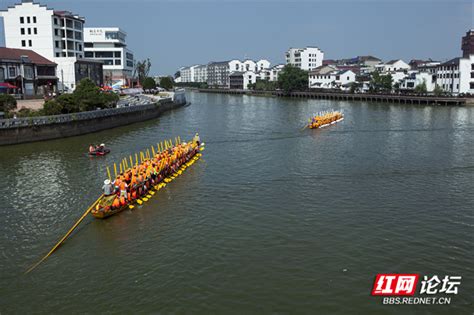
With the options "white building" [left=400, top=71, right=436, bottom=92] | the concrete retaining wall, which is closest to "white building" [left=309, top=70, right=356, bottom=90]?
"white building" [left=400, top=71, right=436, bottom=92]

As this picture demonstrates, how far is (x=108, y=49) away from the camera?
352 feet

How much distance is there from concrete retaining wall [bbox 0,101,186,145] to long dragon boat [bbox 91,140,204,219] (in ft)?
53.0

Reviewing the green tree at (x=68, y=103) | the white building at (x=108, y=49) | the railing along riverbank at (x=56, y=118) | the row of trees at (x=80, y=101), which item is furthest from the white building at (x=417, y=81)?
the green tree at (x=68, y=103)

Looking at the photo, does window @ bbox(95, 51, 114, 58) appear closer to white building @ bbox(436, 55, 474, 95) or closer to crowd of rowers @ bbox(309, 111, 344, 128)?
crowd of rowers @ bbox(309, 111, 344, 128)

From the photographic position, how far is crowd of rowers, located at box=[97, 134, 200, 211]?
2008 cm

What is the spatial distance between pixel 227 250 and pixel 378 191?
11.1 m

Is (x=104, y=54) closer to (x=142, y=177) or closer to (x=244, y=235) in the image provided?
(x=142, y=177)

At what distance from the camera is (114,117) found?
165 feet

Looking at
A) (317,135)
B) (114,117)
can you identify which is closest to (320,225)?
(317,135)

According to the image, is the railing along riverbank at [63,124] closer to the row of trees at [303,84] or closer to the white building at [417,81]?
the row of trees at [303,84]

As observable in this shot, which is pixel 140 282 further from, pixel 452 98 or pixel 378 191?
pixel 452 98

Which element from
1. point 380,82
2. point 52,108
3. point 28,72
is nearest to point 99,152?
point 52,108

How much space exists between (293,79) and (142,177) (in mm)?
108813

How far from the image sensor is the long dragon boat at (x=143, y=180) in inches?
774
